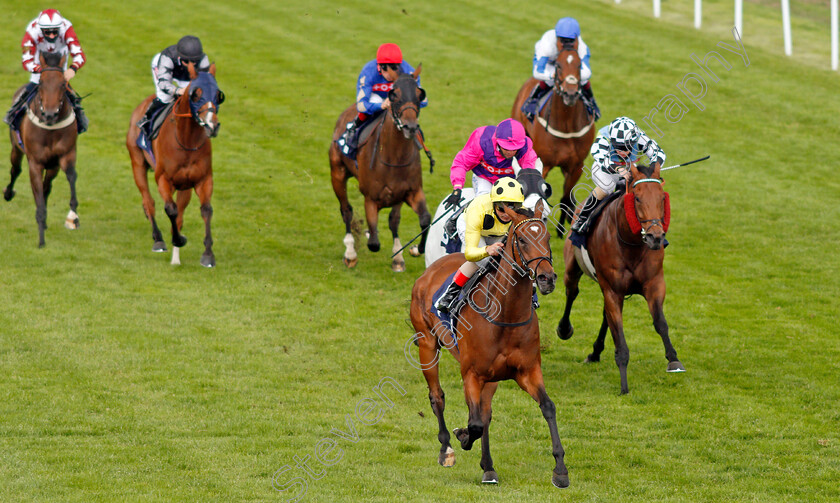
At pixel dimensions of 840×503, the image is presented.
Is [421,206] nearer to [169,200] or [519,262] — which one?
[169,200]

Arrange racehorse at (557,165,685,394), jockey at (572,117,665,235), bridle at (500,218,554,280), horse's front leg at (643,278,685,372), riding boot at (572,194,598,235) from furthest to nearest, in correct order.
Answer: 1. riding boot at (572,194,598,235)
2. jockey at (572,117,665,235)
3. horse's front leg at (643,278,685,372)
4. racehorse at (557,165,685,394)
5. bridle at (500,218,554,280)

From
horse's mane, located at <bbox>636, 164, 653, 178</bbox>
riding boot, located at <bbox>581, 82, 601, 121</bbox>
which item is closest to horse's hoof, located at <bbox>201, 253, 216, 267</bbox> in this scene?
riding boot, located at <bbox>581, 82, 601, 121</bbox>

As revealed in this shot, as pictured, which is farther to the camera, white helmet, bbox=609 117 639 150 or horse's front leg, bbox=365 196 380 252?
horse's front leg, bbox=365 196 380 252

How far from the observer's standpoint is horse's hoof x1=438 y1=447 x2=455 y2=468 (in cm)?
841

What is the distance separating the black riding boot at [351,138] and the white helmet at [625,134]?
4728 millimetres

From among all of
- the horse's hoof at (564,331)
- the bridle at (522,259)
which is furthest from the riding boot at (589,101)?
the bridle at (522,259)

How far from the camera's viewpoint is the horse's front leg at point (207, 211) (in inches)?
570

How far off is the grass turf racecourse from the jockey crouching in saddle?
1.72 meters

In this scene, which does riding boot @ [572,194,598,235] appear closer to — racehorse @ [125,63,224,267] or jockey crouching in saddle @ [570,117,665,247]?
jockey crouching in saddle @ [570,117,665,247]

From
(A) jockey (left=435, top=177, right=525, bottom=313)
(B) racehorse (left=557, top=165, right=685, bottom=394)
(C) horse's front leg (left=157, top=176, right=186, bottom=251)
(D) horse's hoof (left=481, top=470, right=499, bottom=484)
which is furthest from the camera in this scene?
(C) horse's front leg (left=157, top=176, right=186, bottom=251)

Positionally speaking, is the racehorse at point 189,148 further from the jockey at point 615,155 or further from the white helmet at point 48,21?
the jockey at point 615,155

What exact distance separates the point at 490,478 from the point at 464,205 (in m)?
2.91

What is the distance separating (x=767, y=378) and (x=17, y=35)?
22643mm

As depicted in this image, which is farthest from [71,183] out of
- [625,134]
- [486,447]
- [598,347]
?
[486,447]
